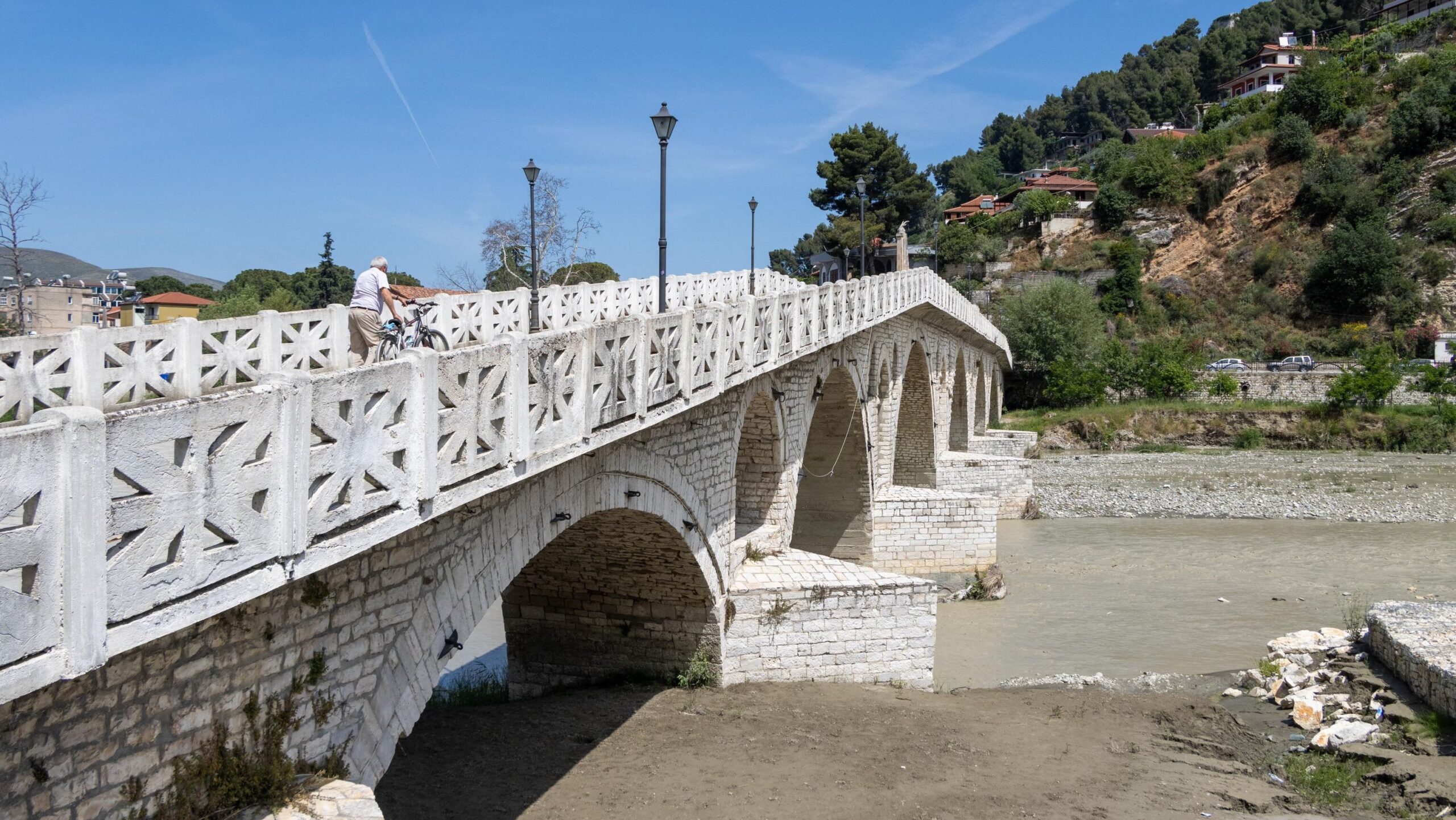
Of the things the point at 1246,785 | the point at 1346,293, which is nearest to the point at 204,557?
the point at 1246,785

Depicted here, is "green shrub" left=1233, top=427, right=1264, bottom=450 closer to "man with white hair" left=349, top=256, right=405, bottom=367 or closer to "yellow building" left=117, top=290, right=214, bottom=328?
"yellow building" left=117, top=290, right=214, bottom=328

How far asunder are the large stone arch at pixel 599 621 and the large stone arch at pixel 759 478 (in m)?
2.48

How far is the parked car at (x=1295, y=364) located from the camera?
4547cm

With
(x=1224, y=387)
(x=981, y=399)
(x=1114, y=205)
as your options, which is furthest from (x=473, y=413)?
(x=1114, y=205)

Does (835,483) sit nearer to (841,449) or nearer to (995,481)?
(841,449)

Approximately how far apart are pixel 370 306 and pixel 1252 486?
2871 centimetres

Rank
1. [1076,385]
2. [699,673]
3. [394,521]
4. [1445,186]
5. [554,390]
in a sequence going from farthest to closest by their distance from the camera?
[1445,186]
[1076,385]
[699,673]
[554,390]
[394,521]

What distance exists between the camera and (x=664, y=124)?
1055 cm

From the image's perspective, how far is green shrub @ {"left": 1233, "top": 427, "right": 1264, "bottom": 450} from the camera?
3928 cm

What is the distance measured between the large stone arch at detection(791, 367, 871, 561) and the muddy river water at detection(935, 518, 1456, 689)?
8.58 feet

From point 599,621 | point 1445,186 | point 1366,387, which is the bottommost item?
point 599,621

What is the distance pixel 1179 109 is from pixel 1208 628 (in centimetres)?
9799

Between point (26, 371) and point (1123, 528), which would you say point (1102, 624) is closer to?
point (1123, 528)

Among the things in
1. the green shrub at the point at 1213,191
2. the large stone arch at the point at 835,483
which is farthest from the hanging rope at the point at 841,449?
the green shrub at the point at 1213,191
